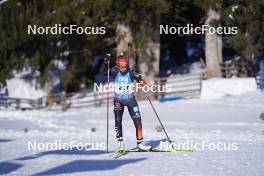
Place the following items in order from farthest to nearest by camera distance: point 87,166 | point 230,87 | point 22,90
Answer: point 22,90 < point 230,87 < point 87,166

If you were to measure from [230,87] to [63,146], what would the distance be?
13375 millimetres

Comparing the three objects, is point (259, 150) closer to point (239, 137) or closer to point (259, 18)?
point (239, 137)

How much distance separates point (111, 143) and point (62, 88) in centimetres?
2432

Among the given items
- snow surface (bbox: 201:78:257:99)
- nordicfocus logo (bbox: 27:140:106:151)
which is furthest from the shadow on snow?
snow surface (bbox: 201:78:257:99)

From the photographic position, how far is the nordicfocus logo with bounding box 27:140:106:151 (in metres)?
12.4

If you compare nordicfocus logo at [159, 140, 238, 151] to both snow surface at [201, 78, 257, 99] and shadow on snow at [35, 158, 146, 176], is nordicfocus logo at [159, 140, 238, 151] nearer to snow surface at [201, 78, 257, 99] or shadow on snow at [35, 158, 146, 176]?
shadow on snow at [35, 158, 146, 176]

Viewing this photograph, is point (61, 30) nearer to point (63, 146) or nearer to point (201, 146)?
point (63, 146)

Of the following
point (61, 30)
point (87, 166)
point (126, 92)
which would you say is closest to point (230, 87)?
point (61, 30)

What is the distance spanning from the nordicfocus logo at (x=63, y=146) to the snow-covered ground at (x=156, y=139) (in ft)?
0.52

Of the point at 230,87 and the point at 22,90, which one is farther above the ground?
the point at 22,90

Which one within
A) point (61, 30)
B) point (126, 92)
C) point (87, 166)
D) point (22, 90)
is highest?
point (61, 30)

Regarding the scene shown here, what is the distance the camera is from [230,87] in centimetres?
2447

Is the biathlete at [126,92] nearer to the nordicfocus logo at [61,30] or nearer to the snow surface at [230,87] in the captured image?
the snow surface at [230,87]

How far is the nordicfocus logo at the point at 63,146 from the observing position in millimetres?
12391
